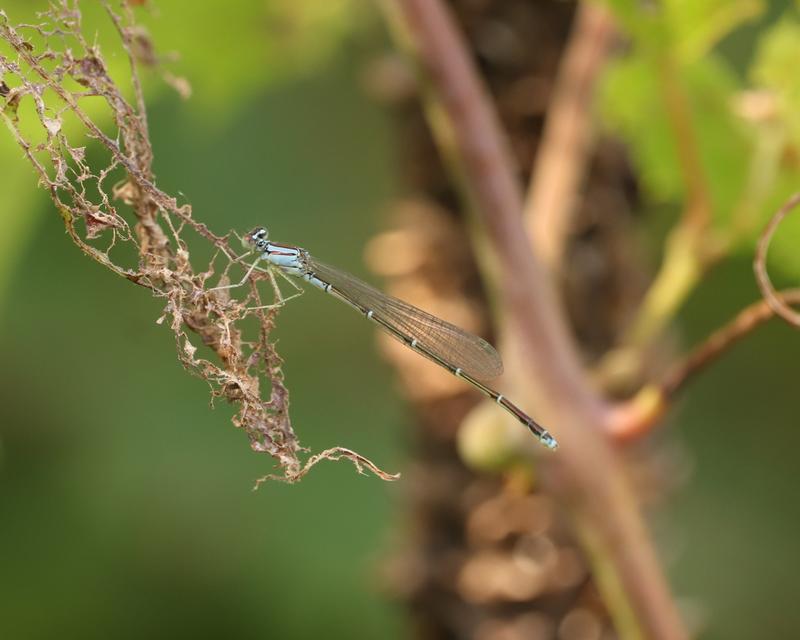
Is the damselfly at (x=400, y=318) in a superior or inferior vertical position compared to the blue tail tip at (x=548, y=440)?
superior

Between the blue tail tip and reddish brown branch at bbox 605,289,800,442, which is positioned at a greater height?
reddish brown branch at bbox 605,289,800,442

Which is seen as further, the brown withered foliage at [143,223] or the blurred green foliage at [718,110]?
the blurred green foliage at [718,110]

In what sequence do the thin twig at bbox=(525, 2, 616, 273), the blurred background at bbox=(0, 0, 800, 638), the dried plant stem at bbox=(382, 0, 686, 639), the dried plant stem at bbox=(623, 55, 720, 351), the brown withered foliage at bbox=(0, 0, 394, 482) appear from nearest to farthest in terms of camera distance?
the brown withered foliage at bbox=(0, 0, 394, 482), the dried plant stem at bbox=(382, 0, 686, 639), the dried plant stem at bbox=(623, 55, 720, 351), the thin twig at bbox=(525, 2, 616, 273), the blurred background at bbox=(0, 0, 800, 638)

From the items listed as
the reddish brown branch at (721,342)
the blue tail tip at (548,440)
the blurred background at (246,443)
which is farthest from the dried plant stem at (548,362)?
the blurred background at (246,443)

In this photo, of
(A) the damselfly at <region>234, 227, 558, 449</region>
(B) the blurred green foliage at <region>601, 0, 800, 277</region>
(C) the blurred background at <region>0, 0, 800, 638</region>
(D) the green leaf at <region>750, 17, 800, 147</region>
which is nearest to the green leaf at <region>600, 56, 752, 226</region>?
(B) the blurred green foliage at <region>601, 0, 800, 277</region>

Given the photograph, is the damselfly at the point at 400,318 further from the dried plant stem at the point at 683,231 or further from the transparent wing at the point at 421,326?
the dried plant stem at the point at 683,231

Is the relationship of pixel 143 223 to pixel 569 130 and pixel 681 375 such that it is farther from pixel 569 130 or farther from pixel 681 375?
pixel 569 130

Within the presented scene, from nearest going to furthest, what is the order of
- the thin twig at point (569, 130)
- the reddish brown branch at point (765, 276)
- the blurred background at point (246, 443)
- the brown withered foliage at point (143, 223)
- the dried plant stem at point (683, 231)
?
the brown withered foliage at point (143, 223) → the reddish brown branch at point (765, 276) → the dried plant stem at point (683, 231) → the thin twig at point (569, 130) → the blurred background at point (246, 443)

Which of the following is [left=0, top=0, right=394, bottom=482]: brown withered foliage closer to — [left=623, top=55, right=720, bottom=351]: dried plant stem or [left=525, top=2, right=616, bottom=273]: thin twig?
[left=623, top=55, right=720, bottom=351]: dried plant stem

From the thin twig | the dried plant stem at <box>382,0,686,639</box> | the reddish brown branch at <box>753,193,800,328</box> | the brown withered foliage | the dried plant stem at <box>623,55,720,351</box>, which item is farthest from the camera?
the thin twig
